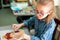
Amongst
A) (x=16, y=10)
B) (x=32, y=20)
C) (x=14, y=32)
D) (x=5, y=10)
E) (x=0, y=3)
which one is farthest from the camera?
(x=0, y=3)

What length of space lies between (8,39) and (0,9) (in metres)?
1.27

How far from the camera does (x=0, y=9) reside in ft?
7.46

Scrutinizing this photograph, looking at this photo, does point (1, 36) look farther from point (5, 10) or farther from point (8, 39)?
point (5, 10)

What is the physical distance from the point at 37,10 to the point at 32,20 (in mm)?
238

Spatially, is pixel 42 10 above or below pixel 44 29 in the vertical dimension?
above

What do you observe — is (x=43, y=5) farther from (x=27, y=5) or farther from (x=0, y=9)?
(x=0, y=9)

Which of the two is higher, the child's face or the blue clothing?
the child's face

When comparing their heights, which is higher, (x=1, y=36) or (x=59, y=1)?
(x=59, y=1)

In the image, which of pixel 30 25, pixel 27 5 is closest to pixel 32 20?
pixel 30 25

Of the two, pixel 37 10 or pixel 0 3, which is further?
pixel 0 3

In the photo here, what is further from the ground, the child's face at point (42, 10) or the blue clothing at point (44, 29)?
the child's face at point (42, 10)

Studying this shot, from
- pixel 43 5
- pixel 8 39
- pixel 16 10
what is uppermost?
pixel 43 5

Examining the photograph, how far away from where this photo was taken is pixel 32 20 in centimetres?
129

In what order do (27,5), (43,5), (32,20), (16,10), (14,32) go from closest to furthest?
(43,5)
(14,32)
(32,20)
(16,10)
(27,5)
